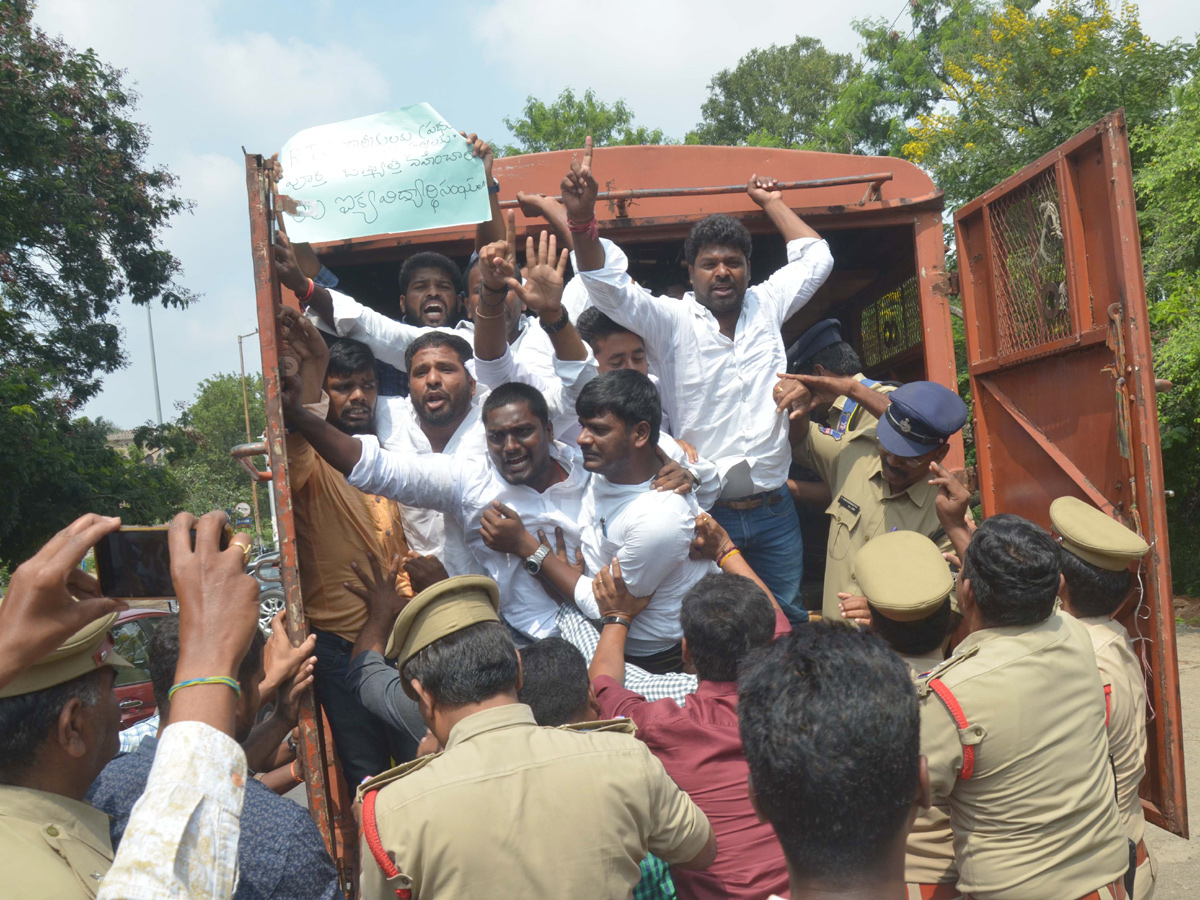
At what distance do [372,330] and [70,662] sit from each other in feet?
7.50

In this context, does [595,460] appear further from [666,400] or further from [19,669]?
[19,669]

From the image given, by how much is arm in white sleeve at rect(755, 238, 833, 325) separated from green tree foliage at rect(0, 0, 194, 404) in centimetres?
985

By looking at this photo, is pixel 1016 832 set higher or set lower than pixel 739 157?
lower

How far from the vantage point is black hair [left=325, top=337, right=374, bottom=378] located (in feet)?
10.9

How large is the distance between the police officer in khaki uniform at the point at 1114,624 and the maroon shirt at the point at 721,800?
0.96 metres

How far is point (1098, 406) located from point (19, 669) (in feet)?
9.18

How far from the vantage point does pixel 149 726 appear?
3.06m

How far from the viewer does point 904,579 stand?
2.11 meters

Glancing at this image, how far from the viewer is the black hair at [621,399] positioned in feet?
8.71

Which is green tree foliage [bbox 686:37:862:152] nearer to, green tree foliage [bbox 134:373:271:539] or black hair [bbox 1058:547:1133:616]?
green tree foliage [bbox 134:373:271:539]

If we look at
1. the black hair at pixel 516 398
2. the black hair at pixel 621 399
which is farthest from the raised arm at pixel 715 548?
the black hair at pixel 516 398

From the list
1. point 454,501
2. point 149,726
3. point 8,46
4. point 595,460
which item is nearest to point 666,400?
point 595,460

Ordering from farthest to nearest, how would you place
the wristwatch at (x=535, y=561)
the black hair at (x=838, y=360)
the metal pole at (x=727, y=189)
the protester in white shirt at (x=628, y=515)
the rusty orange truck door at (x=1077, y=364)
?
the black hair at (x=838, y=360) → the metal pole at (x=727, y=189) → the wristwatch at (x=535, y=561) → the protester in white shirt at (x=628, y=515) → the rusty orange truck door at (x=1077, y=364)

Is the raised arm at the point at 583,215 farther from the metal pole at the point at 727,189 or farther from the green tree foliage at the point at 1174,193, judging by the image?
the green tree foliage at the point at 1174,193
